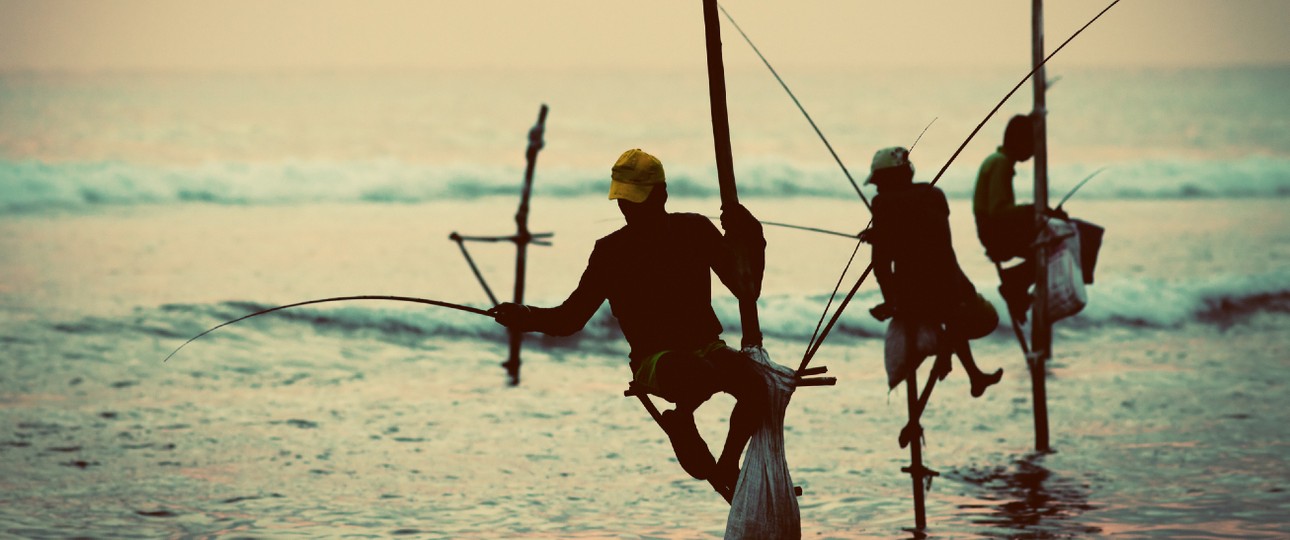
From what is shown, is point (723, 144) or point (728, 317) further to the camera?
point (728, 317)

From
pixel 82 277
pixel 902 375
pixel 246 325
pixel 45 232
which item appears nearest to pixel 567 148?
pixel 45 232

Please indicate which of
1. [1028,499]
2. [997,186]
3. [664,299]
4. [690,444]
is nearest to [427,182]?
[997,186]

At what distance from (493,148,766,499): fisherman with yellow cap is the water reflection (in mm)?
2933

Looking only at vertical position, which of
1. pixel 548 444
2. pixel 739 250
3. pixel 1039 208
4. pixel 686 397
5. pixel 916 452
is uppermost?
pixel 1039 208

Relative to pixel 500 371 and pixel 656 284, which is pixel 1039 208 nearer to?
pixel 656 284

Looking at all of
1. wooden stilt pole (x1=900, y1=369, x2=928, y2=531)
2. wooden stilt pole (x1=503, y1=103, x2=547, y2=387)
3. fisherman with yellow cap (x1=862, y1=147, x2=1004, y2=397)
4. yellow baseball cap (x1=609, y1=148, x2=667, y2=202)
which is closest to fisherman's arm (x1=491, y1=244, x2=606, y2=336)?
yellow baseball cap (x1=609, y1=148, x2=667, y2=202)

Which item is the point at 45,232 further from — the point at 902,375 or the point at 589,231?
the point at 902,375

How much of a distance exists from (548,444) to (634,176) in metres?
5.45

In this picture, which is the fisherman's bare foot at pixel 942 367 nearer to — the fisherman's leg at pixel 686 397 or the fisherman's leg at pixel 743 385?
the fisherman's leg at pixel 686 397

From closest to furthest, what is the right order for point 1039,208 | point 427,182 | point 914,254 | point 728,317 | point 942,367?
point 914,254
point 942,367
point 1039,208
point 728,317
point 427,182

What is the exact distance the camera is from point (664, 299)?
4727 millimetres

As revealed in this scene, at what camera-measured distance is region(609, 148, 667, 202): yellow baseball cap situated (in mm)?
4625

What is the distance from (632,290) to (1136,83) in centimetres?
6806

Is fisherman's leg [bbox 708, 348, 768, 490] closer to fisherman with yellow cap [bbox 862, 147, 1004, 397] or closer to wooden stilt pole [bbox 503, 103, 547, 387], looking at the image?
fisherman with yellow cap [bbox 862, 147, 1004, 397]
